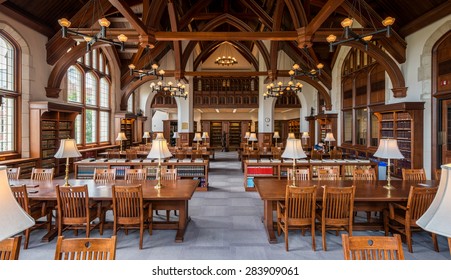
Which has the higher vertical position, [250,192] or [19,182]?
[19,182]

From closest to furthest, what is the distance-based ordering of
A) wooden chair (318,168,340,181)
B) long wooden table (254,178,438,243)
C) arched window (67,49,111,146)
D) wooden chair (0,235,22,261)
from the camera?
1. wooden chair (0,235,22,261)
2. long wooden table (254,178,438,243)
3. wooden chair (318,168,340,181)
4. arched window (67,49,111,146)

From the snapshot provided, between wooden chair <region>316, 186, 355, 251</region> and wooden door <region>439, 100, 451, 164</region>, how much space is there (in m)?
4.69

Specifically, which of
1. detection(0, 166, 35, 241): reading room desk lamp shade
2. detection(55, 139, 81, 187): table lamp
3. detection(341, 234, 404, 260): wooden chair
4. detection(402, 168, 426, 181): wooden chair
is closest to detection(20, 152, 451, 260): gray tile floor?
detection(55, 139, 81, 187): table lamp

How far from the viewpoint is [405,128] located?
744 centimetres

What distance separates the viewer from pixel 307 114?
617 inches

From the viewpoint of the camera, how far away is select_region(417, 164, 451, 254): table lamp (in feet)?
3.66

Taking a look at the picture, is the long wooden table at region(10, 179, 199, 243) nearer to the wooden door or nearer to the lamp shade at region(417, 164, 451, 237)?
the lamp shade at region(417, 164, 451, 237)

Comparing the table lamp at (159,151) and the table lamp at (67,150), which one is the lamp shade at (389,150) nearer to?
the table lamp at (159,151)

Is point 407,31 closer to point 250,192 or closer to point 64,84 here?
point 250,192

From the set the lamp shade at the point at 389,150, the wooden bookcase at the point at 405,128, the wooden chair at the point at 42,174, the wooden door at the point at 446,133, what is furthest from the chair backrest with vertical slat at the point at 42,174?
the wooden door at the point at 446,133

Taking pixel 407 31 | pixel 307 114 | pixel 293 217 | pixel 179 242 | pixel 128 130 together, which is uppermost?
pixel 407 31

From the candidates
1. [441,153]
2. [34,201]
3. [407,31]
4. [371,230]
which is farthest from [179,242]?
[407,31]

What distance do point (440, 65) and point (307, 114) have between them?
9.12 meters

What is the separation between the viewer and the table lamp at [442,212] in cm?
112
